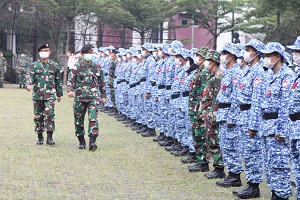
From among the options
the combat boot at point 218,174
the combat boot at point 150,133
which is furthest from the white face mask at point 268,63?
the combat boot at point 150,133

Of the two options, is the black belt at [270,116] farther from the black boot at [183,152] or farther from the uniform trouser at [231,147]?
the black boot at [183,152]

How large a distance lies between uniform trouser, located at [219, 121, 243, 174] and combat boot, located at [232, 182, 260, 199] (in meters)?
0.54

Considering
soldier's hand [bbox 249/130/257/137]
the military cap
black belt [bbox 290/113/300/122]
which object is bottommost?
soldier's hand [bbox 249/130/257/137]

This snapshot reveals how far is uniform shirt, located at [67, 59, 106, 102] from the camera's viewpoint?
1303cm

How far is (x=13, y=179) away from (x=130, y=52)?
934 cm

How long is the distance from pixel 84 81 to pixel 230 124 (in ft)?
15.5

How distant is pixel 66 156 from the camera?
12312 mm

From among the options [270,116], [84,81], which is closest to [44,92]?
[84,81]

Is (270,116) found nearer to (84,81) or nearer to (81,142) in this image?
(84,81)

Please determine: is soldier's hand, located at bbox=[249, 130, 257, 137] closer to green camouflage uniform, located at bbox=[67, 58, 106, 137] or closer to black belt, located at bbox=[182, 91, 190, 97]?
black belt, located at bbox=[182, 91, 190, 97]

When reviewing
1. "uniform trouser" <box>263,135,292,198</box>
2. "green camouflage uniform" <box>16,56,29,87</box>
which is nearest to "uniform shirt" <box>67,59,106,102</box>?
"uniform trouser" <box>263,135,292,198</box>

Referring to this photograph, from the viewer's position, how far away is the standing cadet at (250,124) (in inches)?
338

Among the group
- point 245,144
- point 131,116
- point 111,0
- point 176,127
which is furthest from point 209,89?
point 111,0

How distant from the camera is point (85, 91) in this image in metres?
13.0
